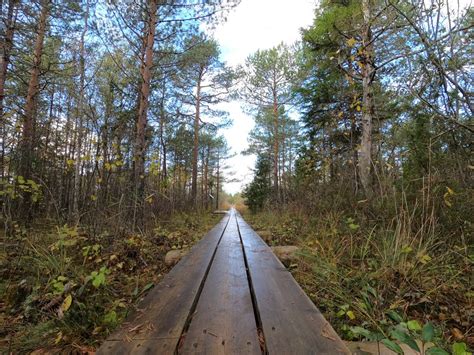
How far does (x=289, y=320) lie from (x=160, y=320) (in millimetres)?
817

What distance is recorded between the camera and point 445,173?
3867 millimetres

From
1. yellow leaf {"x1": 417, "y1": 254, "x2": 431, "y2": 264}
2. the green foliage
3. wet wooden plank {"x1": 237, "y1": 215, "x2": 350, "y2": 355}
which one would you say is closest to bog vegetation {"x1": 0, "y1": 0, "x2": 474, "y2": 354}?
yellow leaf {"x1": 417, "y1": 254, "x2": 431, "y2": 264}

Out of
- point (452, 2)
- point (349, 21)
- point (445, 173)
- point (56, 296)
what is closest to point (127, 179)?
point (56, 296)

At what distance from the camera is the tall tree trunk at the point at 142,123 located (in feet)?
15.4

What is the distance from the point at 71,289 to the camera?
2.02m

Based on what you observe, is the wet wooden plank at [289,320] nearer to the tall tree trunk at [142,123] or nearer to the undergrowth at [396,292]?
the undergrowth at [396,292]

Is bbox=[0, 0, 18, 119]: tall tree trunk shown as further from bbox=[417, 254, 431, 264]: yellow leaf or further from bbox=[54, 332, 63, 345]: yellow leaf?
bbox=[417, 254, 431, 264]: yellow leaf

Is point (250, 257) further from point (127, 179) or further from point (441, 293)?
point (127, 179)

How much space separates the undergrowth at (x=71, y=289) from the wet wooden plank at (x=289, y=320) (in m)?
1.18

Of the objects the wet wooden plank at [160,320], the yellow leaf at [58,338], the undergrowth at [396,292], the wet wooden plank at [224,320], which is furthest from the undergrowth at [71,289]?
the undergrowth at [396,292]

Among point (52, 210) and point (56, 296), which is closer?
point (56, 296)

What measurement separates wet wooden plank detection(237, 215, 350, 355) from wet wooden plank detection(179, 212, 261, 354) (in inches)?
3.4

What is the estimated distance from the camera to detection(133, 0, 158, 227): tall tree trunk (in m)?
4.69

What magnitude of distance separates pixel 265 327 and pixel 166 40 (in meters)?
7.07
